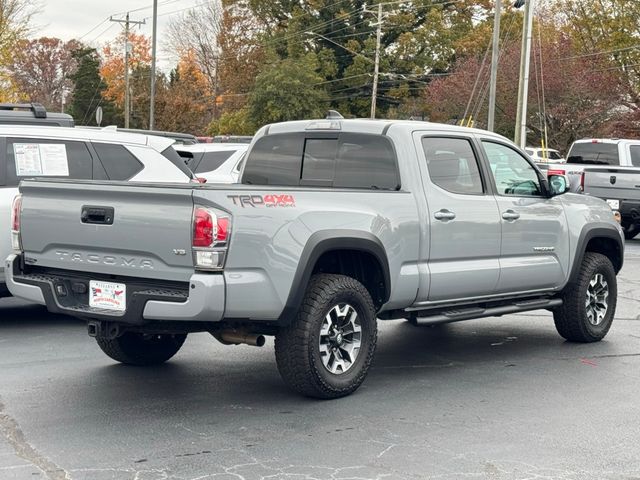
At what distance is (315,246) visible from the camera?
250 inches

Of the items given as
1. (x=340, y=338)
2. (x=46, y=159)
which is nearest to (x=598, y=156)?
(x=46, y=159)

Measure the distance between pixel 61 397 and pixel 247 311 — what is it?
1533 mm

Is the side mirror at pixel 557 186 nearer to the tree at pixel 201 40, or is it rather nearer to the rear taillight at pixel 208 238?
the rear taillight at pixel 208 238

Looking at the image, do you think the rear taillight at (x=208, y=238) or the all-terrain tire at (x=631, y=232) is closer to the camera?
the rear taillight at (x=208, y=238)

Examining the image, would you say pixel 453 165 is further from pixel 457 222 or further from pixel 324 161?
pixel 324 161

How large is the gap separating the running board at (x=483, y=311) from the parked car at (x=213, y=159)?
656cm

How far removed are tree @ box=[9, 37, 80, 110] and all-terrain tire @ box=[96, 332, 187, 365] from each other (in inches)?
3454

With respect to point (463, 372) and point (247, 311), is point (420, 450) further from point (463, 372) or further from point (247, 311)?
point (463, 372)

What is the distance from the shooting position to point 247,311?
238 inches

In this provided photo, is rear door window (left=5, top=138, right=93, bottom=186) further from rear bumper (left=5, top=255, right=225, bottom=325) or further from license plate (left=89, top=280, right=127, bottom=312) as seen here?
license plate (left=89, top=280, right=127, bottom=312)

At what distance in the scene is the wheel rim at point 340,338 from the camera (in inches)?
260

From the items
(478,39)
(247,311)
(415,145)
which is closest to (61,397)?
(247,311)

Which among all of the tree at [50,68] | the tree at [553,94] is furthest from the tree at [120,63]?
the tree at [553,94]

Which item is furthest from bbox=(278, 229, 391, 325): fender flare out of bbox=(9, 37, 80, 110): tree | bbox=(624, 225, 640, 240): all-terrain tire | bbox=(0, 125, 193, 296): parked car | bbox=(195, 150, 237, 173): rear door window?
bbox=(9, 37, 80, 110): tree
